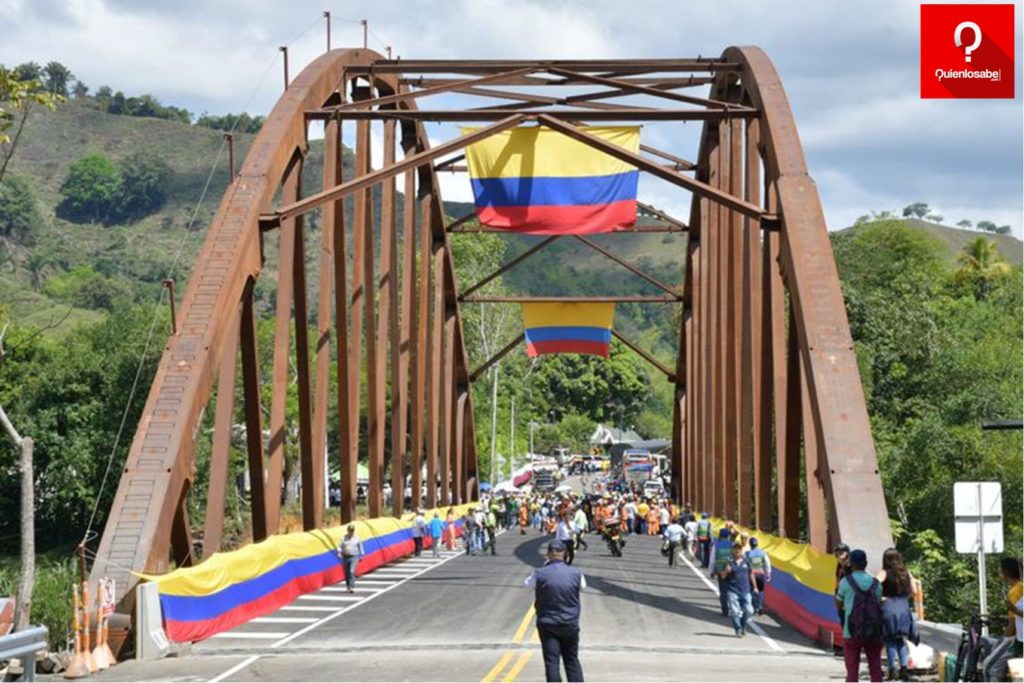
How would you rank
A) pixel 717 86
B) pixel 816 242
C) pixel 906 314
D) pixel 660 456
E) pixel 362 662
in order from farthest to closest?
1. pixel 660 456
2. pixel 906 314
3. pixel 717 86
4. pixel 816 242
5. pixel 362 662

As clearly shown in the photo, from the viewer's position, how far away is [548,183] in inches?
1281

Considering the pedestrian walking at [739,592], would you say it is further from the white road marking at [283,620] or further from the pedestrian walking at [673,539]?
the pedestrian walking at [673,539]

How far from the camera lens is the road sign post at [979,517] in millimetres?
16594

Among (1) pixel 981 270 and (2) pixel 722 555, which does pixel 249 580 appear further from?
(1) pixel 981 270

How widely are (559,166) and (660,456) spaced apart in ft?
304

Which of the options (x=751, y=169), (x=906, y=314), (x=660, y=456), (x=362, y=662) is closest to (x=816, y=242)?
(x=751, y=169)

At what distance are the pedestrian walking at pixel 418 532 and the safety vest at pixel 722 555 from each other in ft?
54.2

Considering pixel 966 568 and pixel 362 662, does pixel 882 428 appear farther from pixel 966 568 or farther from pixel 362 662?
pixel 362 662

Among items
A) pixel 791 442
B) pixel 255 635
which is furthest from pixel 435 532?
pixel 255 635

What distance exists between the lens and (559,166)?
1280 inches

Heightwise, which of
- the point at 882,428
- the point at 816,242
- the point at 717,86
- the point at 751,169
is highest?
the point at 717,86

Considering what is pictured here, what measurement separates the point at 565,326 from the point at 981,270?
182ft

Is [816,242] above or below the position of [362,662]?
above

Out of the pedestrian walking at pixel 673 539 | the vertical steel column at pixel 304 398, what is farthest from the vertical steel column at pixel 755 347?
the vertical steel column at pixel 304 398
